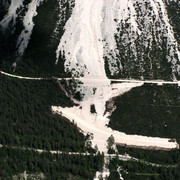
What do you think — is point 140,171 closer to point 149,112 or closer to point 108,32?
point 149,112

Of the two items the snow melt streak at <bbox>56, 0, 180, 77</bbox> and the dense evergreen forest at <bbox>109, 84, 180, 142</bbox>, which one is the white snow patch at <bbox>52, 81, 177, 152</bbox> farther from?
the snow melt streak at <bbox>56, 0, 180, 77</bbox>

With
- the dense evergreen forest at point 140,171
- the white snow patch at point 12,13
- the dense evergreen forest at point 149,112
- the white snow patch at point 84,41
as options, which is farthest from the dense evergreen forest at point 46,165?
the white snow patch at point 12,13

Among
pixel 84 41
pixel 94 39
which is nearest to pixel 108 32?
pixel 94 39

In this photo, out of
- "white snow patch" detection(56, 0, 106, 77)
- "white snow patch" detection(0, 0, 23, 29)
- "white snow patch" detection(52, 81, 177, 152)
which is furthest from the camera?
"white snow patch" detection(0, 0, 23, 29)

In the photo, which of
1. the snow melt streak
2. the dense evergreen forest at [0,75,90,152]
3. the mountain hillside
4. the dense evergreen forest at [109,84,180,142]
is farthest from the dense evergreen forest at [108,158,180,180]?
the snow melt streak

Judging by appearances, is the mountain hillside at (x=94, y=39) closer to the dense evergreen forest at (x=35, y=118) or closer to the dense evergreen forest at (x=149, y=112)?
the dense evergreen forest at (x=149, y=112)

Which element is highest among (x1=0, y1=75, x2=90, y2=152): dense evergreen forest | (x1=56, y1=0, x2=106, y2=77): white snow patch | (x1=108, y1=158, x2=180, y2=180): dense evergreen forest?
(x1=56, y1=0, x2=106, y2=77): white snow patch

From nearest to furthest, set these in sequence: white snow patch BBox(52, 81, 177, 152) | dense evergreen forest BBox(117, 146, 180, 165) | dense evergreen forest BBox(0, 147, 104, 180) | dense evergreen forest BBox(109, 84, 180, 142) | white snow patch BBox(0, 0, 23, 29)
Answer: dense evergreen forest BBox(0, 147, 104, 180) → dense evergreen forest BBox(117, 146, 180, 165) → white snow patch BBox(52, 81, 177, 152) → dense evergreen forest BBox(109, 84, 180, 142) → white snow patch BBox(0, 0, 23, 29)
